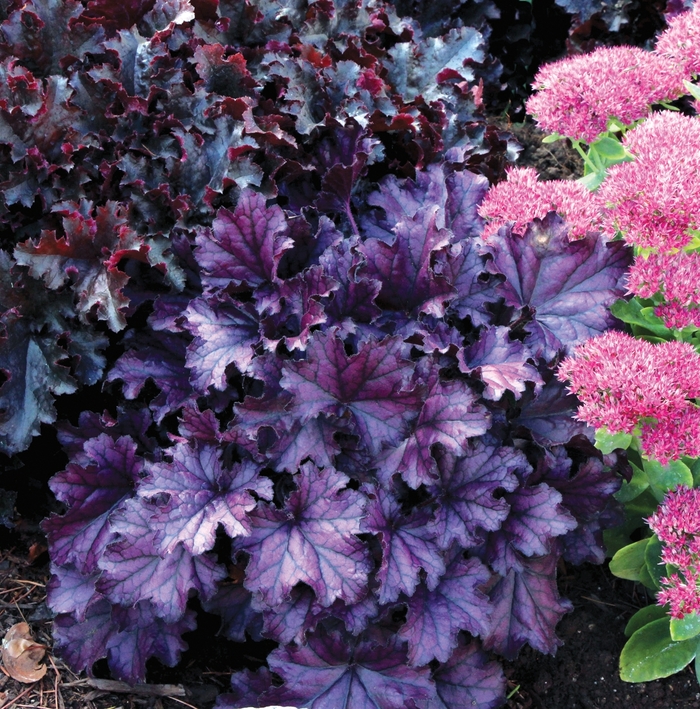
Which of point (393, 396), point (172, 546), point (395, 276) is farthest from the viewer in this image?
point (395, 276)

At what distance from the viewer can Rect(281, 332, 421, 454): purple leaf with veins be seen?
1.88 m

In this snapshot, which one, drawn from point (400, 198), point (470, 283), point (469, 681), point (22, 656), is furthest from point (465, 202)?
point (22, 656)

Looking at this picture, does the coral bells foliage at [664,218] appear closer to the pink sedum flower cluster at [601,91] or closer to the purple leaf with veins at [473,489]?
the pink sedum flower cluster at [601,91]

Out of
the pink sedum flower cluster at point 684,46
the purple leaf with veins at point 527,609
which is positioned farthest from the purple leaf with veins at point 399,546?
the pink sedum flower cluster at point 684,46

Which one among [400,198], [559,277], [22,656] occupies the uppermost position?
[400,198]

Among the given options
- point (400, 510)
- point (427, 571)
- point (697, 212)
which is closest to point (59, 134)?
point (400, 510)

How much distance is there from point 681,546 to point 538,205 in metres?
1.00

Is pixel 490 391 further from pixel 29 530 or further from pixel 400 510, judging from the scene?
pixel 29 530

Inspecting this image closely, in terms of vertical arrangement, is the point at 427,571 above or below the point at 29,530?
above

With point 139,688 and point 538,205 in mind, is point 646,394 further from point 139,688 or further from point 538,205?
point 139,688

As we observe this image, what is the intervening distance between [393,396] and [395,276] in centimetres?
40

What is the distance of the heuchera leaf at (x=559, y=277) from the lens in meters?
2.14

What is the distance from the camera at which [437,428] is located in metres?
1.89

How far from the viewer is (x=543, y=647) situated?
2008mm
